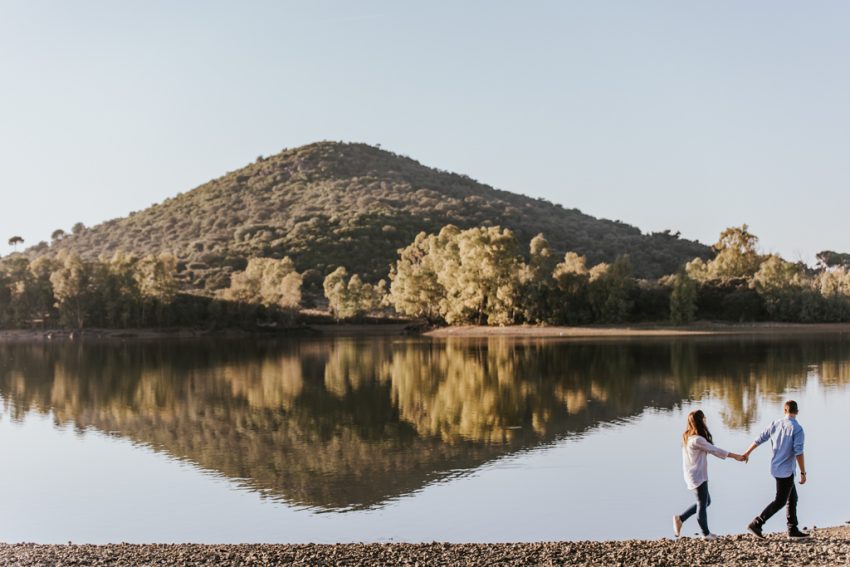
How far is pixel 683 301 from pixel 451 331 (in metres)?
26.3

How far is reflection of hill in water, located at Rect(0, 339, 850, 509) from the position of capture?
2230 centimetres

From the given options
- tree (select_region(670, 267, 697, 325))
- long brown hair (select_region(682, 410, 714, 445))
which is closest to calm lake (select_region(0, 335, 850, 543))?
long brown hair (select_region(682, 410, 714, 445))

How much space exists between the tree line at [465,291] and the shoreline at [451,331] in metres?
1.69

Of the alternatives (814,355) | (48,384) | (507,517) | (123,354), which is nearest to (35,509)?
(507,517)

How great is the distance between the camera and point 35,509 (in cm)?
1805

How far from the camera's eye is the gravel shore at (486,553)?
38.7 feet

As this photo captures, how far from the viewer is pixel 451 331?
9644 cm

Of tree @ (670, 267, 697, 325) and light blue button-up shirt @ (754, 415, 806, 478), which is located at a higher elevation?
tree @ (670, 267, 697, 325)

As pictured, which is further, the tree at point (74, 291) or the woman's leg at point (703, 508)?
the tree at point (74, 291)

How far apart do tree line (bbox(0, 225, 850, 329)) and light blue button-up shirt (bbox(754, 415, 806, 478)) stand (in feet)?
260

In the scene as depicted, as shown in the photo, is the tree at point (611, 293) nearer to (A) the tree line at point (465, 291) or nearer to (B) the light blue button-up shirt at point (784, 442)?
(A) the tree line at point (465, 291)

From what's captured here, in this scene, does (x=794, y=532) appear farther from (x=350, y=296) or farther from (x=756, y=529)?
(x=350, y=296)

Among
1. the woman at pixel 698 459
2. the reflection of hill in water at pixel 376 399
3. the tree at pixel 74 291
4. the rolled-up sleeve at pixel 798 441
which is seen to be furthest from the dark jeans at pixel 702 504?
the tree at pixel 74 291

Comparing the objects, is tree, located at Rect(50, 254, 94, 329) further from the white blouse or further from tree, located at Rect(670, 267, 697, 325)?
the white blouse
